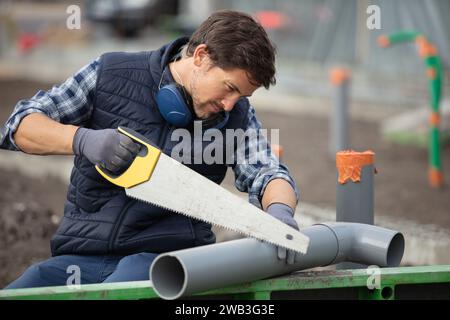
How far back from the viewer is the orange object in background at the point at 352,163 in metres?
5.39

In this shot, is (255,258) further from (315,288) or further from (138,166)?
(138,166)

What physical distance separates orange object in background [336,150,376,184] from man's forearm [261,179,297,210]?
2.60 feet

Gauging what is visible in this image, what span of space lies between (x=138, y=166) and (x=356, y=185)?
1.68 metres

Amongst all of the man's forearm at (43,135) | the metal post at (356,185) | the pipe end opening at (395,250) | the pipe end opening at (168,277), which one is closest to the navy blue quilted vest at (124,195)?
the man's forearm at (43,135)

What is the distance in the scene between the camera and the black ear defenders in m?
4.46

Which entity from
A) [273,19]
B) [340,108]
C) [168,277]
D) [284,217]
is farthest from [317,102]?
[168,277]

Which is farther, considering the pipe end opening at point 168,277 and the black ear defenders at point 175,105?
the black ear defenders at point 175,105

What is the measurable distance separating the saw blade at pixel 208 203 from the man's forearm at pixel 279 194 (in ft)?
1.18

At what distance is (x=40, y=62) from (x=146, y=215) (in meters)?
17.1

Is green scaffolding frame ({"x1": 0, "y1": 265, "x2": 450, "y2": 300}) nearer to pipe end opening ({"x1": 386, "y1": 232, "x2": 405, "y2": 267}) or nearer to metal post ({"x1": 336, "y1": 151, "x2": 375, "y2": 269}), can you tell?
pipe end opening ({"x1": 386, "y1": 232, "x2": 405, "y2": 267})

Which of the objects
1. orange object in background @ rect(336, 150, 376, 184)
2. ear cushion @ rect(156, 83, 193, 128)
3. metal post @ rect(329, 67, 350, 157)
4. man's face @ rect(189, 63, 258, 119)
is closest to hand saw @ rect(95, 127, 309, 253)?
ear cushion @ rect(156, 83, 193, 128)

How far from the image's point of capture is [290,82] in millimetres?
16312

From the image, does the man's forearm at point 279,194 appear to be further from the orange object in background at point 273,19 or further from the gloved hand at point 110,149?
the orange object in background at point 273,19

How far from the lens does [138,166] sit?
4230mm
